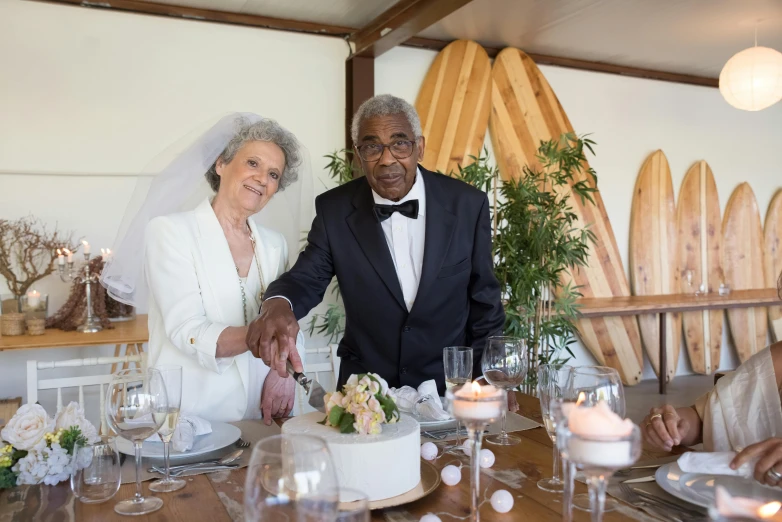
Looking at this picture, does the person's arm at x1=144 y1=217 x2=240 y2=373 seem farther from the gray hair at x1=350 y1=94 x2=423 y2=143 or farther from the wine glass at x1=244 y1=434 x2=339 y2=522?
the wine glass at x1=244 y1=434 x2=339 y2=522

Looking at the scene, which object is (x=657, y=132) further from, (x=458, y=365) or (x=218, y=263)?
(x=458, y=365)

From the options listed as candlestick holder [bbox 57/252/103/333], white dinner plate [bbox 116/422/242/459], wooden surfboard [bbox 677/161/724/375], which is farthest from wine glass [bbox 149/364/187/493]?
wooden surfboard [bbox 677/161/724/375]

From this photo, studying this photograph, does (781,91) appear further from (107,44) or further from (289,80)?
(107,44)

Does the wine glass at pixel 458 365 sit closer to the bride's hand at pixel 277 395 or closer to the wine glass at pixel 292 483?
the wine glass at pixel 292 483

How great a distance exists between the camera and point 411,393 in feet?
5.85

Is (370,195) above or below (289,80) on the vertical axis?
below

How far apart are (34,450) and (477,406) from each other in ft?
2.98

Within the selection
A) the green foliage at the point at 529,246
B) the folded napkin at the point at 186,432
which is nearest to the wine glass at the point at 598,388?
the folded napkin at the point at 186,432

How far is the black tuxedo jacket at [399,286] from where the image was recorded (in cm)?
227

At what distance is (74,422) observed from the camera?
1388 millimetres

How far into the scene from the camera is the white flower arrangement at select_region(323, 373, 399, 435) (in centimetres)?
125

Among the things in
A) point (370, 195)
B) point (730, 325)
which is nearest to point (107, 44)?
point (370, 195)

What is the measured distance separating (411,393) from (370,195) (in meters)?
0.88

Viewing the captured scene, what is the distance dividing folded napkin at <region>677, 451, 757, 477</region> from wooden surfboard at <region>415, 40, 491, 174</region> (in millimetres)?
3916
